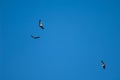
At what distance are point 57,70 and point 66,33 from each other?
14.9 inches

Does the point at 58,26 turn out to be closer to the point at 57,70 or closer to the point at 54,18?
the point at 54,18

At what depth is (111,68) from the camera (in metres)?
1.73

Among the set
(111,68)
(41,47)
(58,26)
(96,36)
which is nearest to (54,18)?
(58,26)

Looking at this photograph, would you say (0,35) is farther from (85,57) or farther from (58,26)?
(85,57)

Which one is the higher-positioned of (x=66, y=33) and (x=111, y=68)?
(x=66, y=33)

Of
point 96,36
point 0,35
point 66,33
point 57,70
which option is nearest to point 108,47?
point 96,36

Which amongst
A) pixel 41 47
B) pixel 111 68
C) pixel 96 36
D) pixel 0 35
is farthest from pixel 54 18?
pixel 111 68

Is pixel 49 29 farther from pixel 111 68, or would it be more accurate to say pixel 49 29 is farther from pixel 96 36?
pixel 111 68

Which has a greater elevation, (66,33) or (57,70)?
(66,33)

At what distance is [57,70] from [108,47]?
547 millimetres

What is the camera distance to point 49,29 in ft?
5.81

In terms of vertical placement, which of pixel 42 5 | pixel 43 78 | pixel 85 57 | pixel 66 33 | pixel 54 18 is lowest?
pixel 43 78

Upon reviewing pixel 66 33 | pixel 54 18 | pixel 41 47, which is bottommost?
pixel 41 47

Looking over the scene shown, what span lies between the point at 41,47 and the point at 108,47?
2.15 ft
